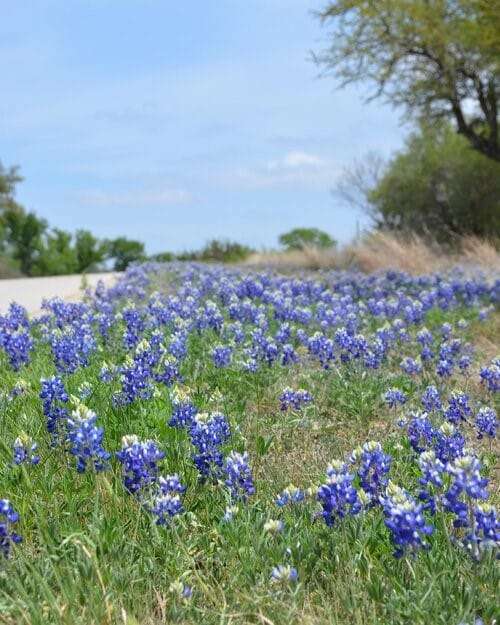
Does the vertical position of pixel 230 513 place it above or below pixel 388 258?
below

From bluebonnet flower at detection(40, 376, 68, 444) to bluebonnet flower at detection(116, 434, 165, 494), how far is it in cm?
85

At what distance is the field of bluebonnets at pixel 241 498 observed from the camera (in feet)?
9.06

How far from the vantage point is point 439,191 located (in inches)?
1185

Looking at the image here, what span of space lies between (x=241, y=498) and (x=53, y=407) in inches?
49.4

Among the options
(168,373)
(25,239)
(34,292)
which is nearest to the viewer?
(168,373)

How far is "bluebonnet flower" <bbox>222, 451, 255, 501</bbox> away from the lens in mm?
3266

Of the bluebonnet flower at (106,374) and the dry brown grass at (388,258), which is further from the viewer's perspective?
the dry brown grass at (388,258)

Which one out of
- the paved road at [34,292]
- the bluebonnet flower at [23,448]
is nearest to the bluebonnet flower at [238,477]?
the bluebonnet flower at [23,448]

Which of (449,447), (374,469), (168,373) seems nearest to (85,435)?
(374,469)

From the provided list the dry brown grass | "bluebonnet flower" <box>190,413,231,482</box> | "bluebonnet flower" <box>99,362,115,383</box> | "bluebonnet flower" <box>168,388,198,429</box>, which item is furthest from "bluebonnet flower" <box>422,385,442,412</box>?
the dry brown grass

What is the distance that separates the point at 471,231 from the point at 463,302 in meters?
18.3

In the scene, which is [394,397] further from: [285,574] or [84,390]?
[285,574]

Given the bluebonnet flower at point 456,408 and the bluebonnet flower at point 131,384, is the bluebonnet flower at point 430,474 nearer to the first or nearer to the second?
the bluebonnet flower at point 456,408

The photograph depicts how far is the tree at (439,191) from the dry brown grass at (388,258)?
5.38m
